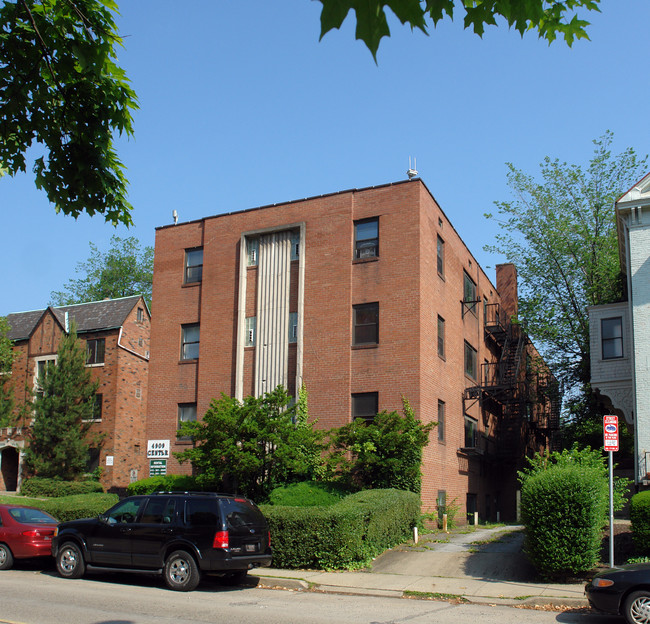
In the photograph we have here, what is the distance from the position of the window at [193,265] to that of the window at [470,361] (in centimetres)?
1181

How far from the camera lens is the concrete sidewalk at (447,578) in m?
13.0

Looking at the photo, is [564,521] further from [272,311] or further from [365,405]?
[272,311]

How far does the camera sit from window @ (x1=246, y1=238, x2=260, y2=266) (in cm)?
2666

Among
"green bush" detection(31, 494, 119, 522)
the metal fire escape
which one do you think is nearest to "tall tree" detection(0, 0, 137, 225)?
"green bush" detection(31, 494, 119, 522)

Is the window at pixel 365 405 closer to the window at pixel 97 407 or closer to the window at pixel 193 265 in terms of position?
the window at pixel 193 265

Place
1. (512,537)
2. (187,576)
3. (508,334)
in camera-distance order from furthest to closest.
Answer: (508,334)
(512,537)
(187,576)

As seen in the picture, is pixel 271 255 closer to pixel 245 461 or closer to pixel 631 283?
pixel 245 461

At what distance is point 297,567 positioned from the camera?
15953 millimetres

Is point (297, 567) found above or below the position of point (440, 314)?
below

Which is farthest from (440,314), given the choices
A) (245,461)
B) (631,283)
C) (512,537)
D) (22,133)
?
(22,133)

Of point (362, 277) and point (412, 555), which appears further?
point (362, 277)

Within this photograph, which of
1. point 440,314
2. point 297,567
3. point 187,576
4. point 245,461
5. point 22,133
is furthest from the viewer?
point 440,314

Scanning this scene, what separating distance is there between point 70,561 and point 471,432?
62.2ft

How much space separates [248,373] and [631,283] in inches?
527
